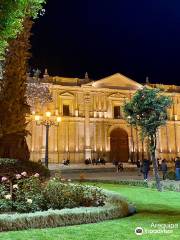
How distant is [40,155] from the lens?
140 feet

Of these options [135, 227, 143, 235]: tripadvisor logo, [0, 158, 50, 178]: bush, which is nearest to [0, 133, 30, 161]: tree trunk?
[0, 158, 50, 178]: bush

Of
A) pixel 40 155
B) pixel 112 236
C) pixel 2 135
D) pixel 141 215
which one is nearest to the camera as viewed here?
pixel 112 236

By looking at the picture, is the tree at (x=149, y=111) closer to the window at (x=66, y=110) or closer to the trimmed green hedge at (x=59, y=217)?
the trimmed green hedge at (x=59, y=217)

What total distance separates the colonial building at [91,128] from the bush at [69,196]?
33519 millimetres

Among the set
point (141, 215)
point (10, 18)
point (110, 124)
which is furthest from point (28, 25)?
point (110, 124)

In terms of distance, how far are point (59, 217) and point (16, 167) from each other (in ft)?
16.2

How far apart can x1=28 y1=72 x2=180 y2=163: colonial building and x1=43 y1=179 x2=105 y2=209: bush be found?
3352 centimetres

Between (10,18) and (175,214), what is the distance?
235 inches

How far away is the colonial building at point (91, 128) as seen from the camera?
44.0 m

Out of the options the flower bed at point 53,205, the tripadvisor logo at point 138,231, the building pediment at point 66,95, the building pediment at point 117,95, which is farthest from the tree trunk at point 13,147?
the building pediment at point 117,95

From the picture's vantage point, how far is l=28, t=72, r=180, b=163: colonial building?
1731 inches

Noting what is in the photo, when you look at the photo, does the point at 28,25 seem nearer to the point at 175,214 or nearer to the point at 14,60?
the point at 14,60

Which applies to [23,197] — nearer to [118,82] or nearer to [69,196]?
[69,196]

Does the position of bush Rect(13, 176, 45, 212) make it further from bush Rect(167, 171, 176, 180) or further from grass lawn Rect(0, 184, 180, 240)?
bush Rect(167, 171, 176, 180)
